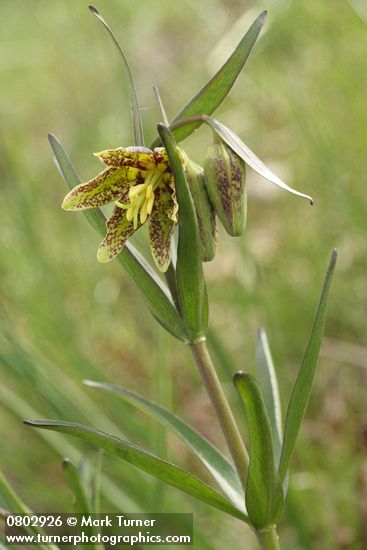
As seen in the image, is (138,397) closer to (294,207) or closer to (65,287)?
(65,287)

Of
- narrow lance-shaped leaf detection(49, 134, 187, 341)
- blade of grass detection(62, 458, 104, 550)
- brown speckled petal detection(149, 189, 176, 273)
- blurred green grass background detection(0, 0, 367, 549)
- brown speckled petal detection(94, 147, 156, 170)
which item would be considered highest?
brown speckled petal detection(94, 147, 156, 170)

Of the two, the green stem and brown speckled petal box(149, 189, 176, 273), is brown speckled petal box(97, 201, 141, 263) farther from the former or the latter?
the green stem

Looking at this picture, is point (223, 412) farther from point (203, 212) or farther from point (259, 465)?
point (203, 212)

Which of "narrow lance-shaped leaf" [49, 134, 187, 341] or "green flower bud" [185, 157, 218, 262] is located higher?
"green flower bud" [185, 157, 218, 262]

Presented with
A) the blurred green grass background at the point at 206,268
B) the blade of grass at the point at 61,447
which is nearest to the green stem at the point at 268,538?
the blurred green grass background at the point at 206,268

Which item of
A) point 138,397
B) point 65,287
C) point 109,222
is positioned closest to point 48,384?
point 138,397

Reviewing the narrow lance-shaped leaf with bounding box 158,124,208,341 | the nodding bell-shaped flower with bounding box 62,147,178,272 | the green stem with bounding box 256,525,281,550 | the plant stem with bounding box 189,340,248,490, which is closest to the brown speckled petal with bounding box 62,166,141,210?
the nodding bell-shaped flower with bounding box 62,147,178,272
